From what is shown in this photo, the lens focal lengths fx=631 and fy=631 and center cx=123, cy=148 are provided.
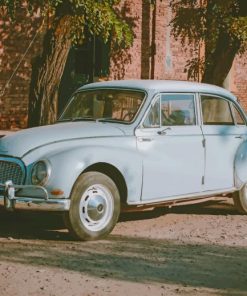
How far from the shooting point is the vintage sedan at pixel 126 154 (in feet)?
20.8

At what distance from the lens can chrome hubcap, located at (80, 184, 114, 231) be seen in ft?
21.4

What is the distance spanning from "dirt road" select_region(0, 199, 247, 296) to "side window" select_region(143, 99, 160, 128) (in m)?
1.21

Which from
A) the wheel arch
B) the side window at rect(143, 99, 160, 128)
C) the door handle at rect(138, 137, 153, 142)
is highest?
the side window at rect(143, 99, 160, 128)

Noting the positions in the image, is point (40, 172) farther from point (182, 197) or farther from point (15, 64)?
point (15, 64)

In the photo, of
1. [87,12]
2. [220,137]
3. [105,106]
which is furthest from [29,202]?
[87,12]

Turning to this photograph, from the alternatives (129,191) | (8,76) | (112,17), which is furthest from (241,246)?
(8,76)

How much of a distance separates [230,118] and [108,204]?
7.90 feet

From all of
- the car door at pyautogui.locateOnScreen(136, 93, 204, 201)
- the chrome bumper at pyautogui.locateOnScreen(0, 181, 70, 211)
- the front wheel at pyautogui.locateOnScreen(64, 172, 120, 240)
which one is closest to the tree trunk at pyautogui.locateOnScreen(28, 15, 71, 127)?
the car door at pyautogui.locateOnScreen(136, 93, 204, 201)

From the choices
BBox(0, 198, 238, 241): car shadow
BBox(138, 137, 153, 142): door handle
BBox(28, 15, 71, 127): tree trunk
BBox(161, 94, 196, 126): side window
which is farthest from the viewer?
BBox(28, 15, 71, 127): tree trunk

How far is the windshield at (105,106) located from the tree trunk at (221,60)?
16.3ft

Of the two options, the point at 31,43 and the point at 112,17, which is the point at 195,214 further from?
the point at 31,43

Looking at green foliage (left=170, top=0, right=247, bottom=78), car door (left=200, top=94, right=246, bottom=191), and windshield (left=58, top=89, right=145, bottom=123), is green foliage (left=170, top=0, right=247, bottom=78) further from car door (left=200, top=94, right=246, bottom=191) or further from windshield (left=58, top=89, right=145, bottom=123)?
windshield (left=58, top=89, right=145, bottom=123)

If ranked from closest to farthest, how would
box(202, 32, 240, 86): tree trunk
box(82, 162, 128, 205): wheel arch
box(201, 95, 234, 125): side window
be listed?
box(82, 162, 128, 205): wheel arch, box(201, 95, 234, 125): side window, box(202, 32, 240, 86): tree trunk

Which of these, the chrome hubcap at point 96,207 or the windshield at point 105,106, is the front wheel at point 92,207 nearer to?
the chrome hubcap at point 96,207
